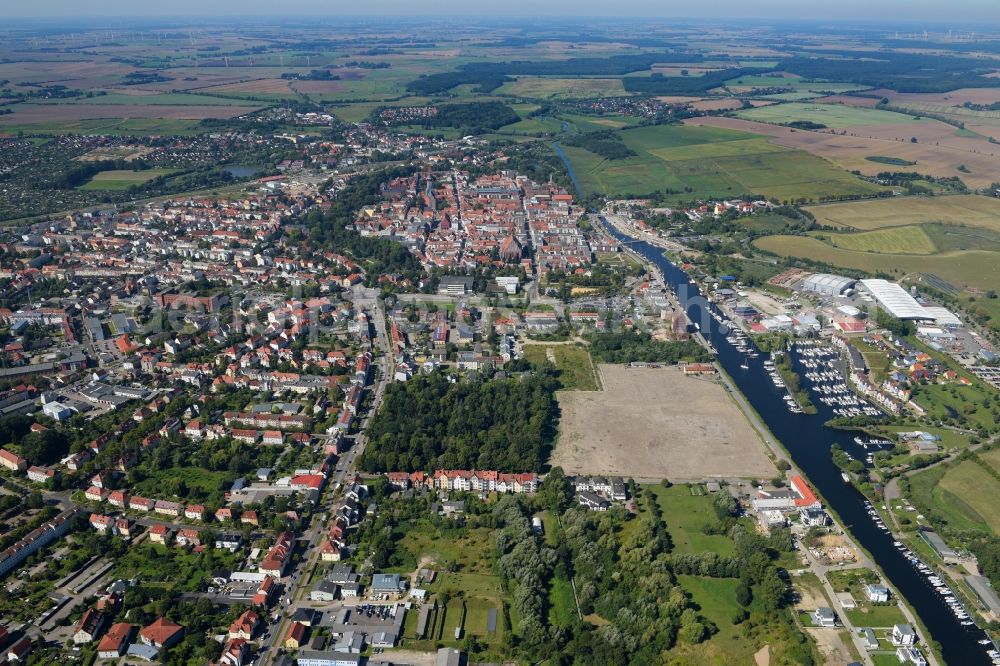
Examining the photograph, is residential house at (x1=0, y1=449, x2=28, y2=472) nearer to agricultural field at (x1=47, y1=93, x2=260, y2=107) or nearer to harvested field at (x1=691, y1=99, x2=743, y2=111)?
agricultural field at (x1=47, y1=93, x2=260, y2=107)

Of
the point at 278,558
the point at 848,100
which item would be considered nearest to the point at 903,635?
the point at 278,558

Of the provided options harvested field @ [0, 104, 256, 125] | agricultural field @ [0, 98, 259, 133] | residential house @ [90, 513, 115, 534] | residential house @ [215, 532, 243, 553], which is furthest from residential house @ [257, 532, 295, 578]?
harvested field @ [0, 104, 256, 125]

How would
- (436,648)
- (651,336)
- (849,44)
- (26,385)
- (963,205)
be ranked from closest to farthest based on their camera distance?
1. (436,648)
2. (26,385)
3. (651,336)
4. (963,205)
5. (849,44)

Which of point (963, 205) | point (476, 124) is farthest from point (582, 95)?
point (963, 205)

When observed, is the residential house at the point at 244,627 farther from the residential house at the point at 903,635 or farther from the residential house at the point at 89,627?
the residential house at the point at 903,635

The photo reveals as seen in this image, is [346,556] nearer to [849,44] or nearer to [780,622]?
[780,622]

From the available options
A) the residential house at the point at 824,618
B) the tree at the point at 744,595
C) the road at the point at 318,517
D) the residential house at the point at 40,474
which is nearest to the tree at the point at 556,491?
the tree at the point at 744,595
